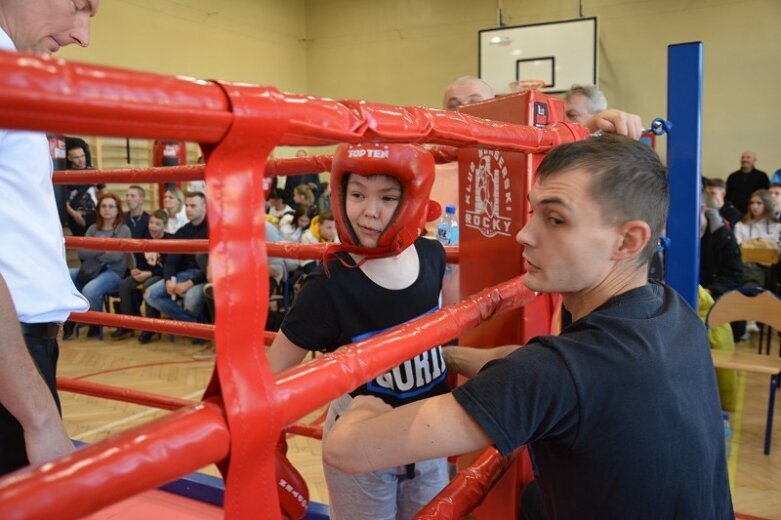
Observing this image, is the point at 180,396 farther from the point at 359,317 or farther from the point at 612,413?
the point at 612,413

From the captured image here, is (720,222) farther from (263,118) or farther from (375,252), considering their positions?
(263,118)

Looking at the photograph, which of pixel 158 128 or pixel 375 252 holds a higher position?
pixel 158 128

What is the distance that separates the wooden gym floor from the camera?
262 cm

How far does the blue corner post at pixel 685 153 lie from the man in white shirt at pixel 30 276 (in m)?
1.41

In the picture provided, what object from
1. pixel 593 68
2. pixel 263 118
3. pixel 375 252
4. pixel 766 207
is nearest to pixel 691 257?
pixel 375 252

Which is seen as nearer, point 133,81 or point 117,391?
point 133,81

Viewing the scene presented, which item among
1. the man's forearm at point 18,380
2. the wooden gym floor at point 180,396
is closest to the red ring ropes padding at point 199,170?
the man's forearm at point 18,380

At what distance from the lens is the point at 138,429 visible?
20.8 inches

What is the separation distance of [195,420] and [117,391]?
5.36 feet

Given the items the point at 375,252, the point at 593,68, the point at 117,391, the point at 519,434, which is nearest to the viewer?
the point at 519,434

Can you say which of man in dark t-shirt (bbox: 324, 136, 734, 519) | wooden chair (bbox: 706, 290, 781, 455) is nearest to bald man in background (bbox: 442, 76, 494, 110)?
wooden chair (bbox: 706, 290, 781, 455)

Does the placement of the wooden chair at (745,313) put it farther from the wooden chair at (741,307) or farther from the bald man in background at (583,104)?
the bald man in background at (583,104)

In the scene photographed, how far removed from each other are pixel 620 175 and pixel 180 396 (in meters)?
3.33

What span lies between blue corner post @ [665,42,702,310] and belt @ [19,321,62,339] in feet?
4.84
